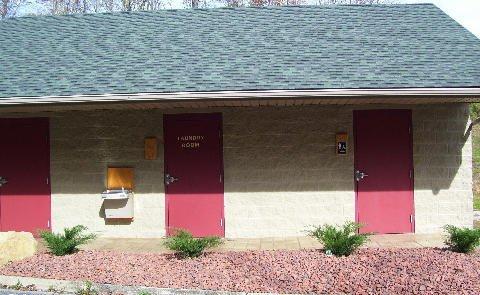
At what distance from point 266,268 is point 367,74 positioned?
4259 mm

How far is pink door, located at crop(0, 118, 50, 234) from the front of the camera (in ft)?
30.6

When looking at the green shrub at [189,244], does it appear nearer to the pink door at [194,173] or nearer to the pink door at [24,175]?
the pink door at [194,173]

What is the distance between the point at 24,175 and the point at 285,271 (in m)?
6.26

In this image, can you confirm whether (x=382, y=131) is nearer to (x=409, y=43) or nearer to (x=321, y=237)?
(x=409, y=43)

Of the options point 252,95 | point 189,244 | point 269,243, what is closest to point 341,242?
point 269,243

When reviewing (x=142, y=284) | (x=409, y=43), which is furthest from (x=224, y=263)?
(x=409, y=43)

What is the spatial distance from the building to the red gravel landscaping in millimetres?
2038

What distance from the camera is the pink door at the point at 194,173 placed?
29.3 feet

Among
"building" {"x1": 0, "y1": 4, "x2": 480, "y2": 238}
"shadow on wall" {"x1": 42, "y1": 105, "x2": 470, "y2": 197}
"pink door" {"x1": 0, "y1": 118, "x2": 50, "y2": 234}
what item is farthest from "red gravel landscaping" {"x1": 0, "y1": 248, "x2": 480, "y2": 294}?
"pink door" {"x1": 0, "y1": 118, "x2": 50, "y2": 234}

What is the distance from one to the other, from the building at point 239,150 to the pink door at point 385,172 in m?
0.02

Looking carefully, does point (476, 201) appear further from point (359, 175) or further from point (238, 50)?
point (238, 50)

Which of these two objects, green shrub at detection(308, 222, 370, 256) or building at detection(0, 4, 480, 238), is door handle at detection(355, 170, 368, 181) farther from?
green shrub at detection(308, 222, 370, 256)

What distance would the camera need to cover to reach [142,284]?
5762 millimetres

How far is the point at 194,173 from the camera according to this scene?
29.5 ft
